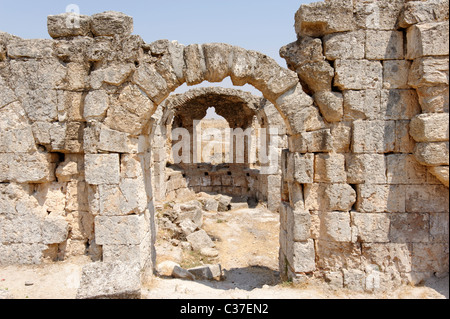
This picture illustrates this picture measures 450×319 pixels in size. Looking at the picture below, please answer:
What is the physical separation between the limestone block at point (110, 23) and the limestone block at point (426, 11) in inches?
173

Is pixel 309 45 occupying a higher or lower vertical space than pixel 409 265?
higher

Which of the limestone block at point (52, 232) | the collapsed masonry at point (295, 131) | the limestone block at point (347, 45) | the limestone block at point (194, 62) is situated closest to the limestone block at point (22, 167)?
the collapsed masonry at point (295, 131)

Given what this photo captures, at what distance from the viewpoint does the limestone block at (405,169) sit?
4.97 meters

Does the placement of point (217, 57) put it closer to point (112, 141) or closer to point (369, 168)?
point (112, 141)

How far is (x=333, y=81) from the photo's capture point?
16.8 ft

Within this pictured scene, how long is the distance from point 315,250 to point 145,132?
12.1 feet

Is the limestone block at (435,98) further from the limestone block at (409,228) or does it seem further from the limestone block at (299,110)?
the limestone block at (409,228)

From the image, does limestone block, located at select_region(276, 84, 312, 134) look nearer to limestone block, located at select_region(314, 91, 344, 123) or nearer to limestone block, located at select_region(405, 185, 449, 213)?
limestone block, located at select_region(314, 91, 344, 123)

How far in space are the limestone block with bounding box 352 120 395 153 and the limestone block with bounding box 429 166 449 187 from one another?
2.14 feet

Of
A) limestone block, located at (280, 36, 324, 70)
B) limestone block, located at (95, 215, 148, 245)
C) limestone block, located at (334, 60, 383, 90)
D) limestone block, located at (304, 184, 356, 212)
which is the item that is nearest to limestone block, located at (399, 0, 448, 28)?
limestone block, located at (334, 60, 383, 90)

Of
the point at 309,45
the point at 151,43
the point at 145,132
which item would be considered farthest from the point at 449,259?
the point at 151,43

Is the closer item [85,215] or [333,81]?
[333,81]

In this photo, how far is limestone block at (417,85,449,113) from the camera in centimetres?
459

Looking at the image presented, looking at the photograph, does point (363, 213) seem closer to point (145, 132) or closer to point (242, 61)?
point (242, 61)
